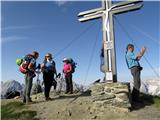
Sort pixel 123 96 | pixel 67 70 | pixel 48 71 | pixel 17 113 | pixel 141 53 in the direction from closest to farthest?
pixel 123 96, pixel 17 113, pixel 141 53, pixel 48 71, pixel 67 70

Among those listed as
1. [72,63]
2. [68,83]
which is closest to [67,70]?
[72,63]

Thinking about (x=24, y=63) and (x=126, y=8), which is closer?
(x=126, y=8)

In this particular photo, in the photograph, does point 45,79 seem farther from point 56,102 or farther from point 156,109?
point 156,109

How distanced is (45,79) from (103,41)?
3.07 metres

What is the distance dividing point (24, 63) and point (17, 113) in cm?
254

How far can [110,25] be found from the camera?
1259 centimetres

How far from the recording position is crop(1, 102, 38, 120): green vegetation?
1145 centimetres

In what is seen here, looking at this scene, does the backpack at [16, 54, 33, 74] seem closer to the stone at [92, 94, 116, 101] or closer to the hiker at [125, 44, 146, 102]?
the stone at [92, 94, 116, 101]

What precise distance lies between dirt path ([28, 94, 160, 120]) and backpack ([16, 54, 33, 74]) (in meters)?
1.52

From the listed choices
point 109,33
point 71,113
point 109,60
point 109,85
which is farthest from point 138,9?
point 71,113

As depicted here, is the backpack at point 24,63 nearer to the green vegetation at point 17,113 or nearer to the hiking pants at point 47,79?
the hiking pants at point 47,79

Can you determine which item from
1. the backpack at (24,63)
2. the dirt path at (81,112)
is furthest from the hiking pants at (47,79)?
the dirt path at (81,112)

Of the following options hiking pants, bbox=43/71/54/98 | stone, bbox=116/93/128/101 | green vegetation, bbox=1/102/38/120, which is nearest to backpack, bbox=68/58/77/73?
hiking pants, bbox=43/71/54/98

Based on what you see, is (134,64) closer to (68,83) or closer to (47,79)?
(47,79)
